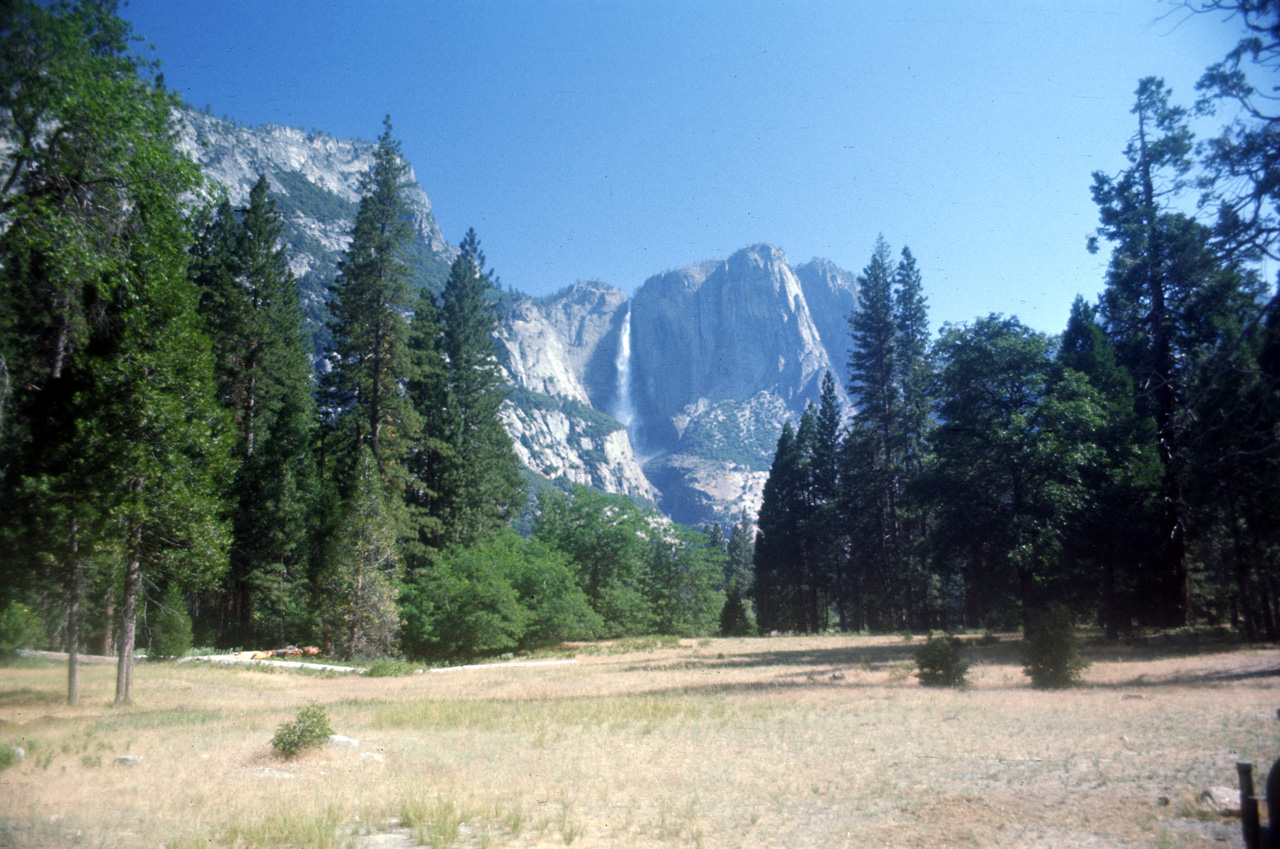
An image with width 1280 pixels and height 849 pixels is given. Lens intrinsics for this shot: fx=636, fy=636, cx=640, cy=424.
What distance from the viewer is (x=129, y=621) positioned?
1324cm

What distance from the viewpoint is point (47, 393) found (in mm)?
11961

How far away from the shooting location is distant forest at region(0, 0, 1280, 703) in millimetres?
7480

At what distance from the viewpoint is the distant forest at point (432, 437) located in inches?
295

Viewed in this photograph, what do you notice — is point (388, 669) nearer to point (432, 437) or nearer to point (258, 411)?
point (432, 437)

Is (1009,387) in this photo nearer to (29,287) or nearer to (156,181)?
(156,181)

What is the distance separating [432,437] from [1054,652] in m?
29.4

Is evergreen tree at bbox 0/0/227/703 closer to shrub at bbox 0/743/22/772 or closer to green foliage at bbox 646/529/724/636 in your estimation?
shrub at bbox 0/743/22/772

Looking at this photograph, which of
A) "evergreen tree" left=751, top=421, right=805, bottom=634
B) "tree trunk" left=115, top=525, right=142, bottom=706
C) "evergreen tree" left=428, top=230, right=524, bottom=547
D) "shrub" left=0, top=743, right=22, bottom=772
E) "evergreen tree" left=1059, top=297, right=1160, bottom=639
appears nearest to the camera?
"shrub" left=0, top=743, right=22, bottom=772

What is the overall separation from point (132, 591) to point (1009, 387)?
2475 cm

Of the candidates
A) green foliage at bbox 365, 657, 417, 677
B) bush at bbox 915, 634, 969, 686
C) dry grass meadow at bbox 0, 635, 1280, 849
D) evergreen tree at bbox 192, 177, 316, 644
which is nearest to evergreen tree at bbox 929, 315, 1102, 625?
dry grass meadow at bbox 0, 635, 1280, 849

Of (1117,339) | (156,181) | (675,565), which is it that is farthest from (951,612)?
(156,181)

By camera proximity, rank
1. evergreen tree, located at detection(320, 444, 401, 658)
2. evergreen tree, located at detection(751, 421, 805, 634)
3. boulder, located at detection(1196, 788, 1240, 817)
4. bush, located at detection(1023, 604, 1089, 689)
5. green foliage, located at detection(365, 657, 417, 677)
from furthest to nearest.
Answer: evergreen tree, located at detection(751, 421, 805, 634) → evergreen tree, located at detection(320, 444, 401, 658) → green foliage, located at detection(365, 657, 417, 677) → bush, located at detection(1023, 604, 1089, 689) → boulder, located at detection(1196, 788, 1240, 817)

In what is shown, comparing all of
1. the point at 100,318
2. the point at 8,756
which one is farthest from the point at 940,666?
the point at 100,318

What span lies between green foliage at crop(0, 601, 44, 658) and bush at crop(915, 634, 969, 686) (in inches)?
742
